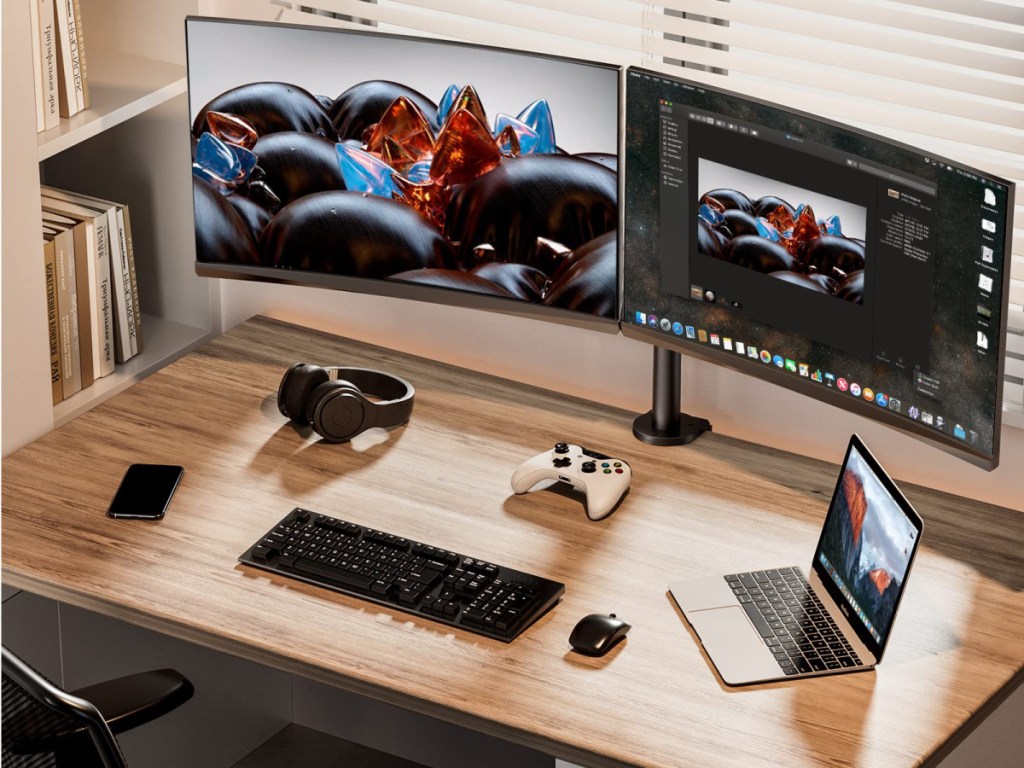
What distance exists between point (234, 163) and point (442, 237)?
325 mm

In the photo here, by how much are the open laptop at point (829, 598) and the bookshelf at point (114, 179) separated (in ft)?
3.33

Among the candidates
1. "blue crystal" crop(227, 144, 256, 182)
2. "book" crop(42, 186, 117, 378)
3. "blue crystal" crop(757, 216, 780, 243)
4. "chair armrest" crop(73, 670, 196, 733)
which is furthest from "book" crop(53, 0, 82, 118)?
"blue crystal" crop(757, 216, 780, 243)

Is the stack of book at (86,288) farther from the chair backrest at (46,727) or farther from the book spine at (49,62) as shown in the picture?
the chair backrest at (46,727)

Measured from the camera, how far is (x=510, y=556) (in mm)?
1870

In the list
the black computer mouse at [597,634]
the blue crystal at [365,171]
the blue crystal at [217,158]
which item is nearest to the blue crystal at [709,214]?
the blue crystal at [365,171]

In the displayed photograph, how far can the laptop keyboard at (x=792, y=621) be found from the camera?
167 cm

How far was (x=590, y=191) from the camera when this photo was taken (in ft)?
6.70

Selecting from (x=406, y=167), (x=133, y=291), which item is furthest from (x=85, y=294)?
(x=406, y=167)

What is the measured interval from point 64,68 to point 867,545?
1.37 m

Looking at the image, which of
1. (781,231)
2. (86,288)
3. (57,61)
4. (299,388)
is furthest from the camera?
(86,288)

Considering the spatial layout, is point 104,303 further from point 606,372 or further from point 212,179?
point 606,372

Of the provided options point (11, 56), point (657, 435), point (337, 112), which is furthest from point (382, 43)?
point (657, 435)

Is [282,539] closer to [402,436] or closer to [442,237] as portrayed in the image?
[402,436]

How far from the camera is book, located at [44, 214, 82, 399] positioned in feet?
7.48
